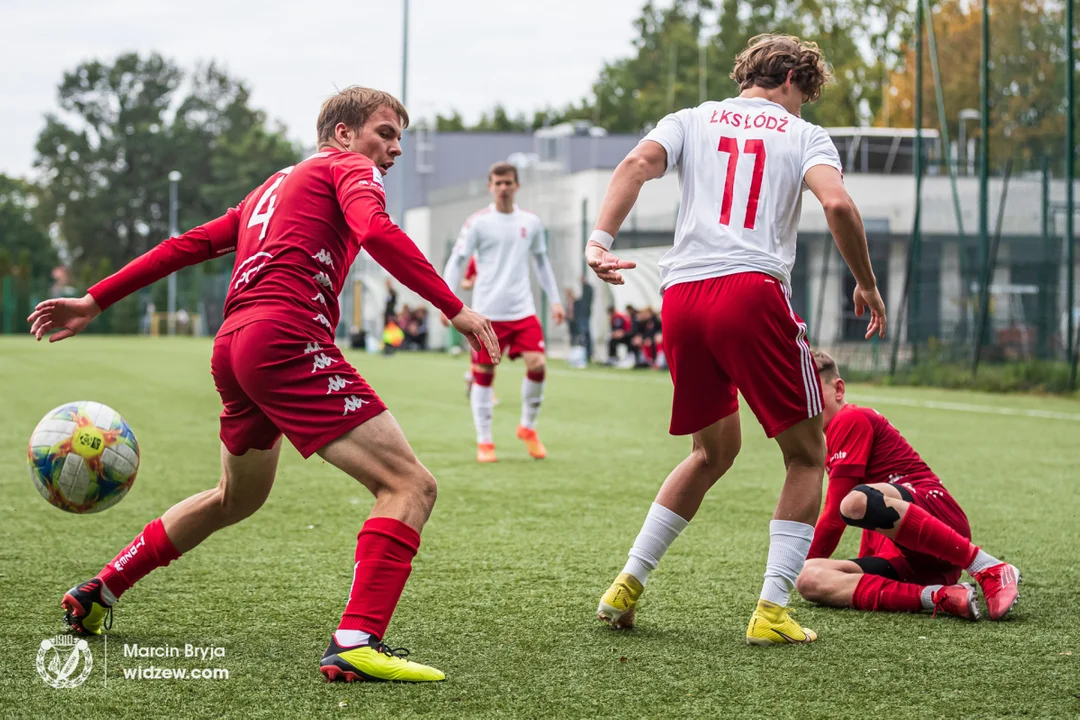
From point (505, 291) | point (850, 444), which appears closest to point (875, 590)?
point (850, 444)

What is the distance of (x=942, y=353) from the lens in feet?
61.9

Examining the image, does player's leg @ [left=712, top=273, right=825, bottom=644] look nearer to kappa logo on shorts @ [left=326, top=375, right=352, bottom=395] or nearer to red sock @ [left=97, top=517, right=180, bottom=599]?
kappa logo on shorts @ [left=326, top=375, right=352, bottom=395]

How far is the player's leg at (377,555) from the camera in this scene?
12.0ft

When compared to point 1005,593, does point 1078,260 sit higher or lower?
higher

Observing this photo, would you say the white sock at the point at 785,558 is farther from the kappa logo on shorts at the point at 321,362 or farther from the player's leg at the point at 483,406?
the player's leg at the point at 483,406

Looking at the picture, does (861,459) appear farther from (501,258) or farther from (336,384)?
(501,258)

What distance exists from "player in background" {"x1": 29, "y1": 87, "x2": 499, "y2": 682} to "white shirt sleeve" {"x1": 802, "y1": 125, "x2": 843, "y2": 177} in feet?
4.10

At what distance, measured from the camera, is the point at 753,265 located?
4.12 metres

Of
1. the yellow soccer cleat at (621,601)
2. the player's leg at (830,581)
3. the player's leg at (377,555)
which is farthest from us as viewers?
the player's leg at (830,581)

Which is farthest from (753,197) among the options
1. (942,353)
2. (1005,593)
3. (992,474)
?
(942,353)

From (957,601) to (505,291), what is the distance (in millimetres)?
5988

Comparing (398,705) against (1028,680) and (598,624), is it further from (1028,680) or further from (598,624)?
(1028,680)

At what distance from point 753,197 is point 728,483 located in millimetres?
4628

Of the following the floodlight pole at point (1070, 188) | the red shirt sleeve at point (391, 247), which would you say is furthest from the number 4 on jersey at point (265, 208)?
the floodlight pole at point (1070, 188)
